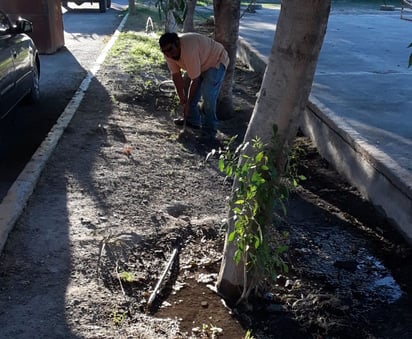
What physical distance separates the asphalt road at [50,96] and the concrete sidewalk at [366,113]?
3404 millimetres

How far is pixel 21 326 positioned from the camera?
3258 millimetres

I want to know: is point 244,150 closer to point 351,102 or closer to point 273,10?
point 351,102

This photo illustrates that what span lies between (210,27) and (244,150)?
14358mm

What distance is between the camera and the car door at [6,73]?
20.8 ft

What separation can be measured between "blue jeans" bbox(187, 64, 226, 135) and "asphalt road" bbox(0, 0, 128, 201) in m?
1.90

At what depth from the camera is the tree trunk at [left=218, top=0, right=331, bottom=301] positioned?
3016mm

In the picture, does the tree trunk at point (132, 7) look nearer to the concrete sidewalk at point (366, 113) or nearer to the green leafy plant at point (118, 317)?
the concrete sidewalk at point (366, 113)

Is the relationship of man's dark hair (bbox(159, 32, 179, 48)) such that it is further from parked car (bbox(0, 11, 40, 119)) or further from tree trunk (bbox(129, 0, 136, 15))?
tree trunk (bbox(129, 0, 136, 15))

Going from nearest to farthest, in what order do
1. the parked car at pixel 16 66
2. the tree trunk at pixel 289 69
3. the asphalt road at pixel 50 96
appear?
the tree trunk at pixel 289 69 → the asphalt road at pixel 50 96 → the parked car at pixel 16 66

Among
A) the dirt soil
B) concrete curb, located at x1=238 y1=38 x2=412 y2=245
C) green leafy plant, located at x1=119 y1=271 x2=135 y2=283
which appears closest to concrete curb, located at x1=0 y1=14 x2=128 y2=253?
the dirt soil

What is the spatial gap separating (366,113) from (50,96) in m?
4.80

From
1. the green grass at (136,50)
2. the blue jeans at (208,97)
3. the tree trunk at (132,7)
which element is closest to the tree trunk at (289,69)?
the blue jeans at (208,97)

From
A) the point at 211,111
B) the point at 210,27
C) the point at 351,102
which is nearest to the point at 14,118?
the point at 211,111

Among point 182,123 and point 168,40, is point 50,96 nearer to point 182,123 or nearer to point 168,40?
point 182,123
